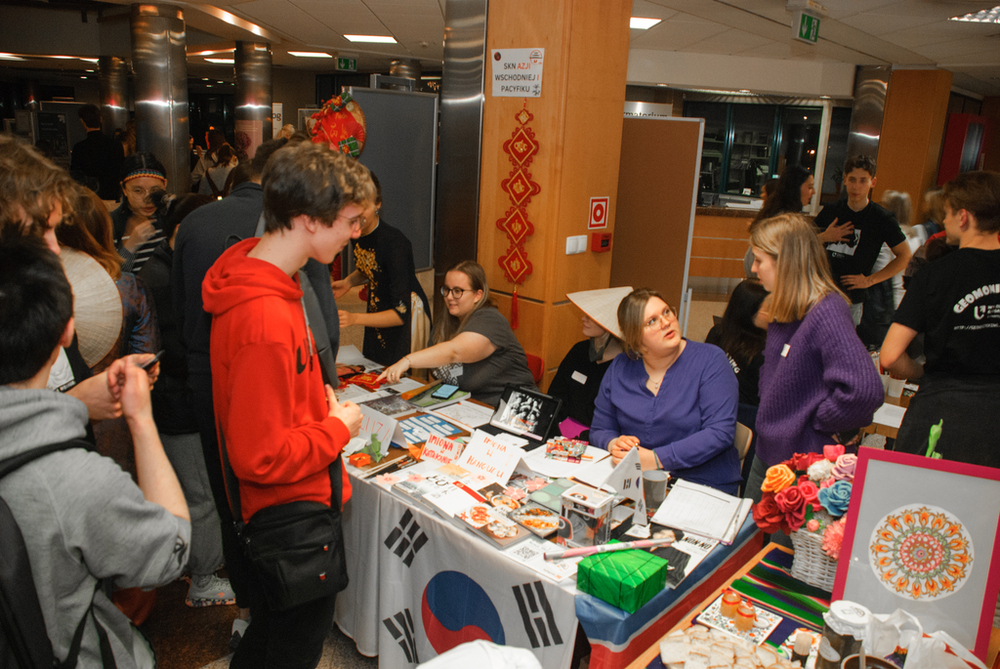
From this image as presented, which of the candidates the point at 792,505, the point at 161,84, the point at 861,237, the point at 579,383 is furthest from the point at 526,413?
the point at 161,84

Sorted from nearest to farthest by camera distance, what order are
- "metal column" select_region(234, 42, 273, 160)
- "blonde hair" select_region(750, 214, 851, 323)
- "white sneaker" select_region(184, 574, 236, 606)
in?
"blonde hair" select_region(750, 214, 851, 323), "white sneaker" select_region(184, 574, 236, 606), "metal column" select_region(234, 42, 273, 160)

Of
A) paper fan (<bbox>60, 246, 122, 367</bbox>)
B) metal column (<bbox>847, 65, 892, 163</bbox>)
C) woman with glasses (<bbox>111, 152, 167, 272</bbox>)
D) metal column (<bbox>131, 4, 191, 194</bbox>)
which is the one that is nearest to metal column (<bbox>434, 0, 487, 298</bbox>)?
woman with glasses (<bbox>111, 152, 167, 272</bbox>)

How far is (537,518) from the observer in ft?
6.13

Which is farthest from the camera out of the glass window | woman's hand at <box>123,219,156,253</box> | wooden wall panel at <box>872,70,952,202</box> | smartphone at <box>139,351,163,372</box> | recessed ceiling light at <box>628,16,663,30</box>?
the glass window

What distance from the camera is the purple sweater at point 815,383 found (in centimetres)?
208

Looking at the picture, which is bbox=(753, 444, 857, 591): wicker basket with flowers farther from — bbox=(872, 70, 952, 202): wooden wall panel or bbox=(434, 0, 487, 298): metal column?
bbox=(872, 70, 952, 202): wooden wall panel

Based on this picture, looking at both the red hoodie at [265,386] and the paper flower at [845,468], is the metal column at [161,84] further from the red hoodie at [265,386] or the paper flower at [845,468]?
the paper flower at [845,468]

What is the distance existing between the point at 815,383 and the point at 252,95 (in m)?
10.00

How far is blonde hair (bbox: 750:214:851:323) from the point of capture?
7.26 feet

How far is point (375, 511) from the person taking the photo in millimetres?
2133

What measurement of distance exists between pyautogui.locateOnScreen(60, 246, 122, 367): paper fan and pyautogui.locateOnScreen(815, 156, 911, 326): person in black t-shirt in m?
4.06

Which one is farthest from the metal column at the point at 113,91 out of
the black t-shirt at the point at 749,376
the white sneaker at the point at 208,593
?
the black t-shirt at the point at 749,376

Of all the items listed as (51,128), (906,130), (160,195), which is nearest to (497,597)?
(160,195)

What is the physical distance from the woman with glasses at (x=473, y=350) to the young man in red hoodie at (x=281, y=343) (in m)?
1.22
